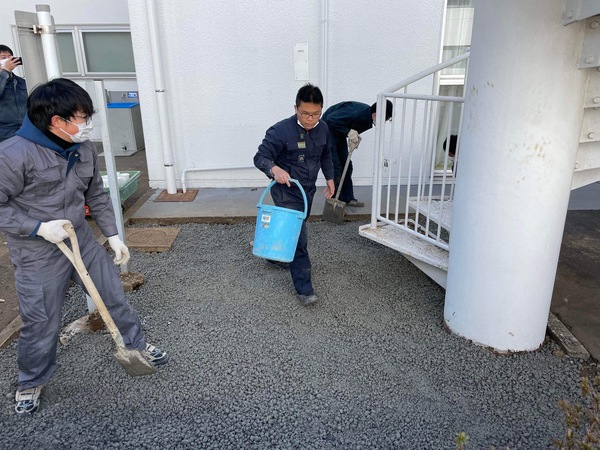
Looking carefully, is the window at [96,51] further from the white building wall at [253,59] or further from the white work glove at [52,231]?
the white work glove at [52,231]

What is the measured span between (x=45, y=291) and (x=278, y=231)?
54.5 inches

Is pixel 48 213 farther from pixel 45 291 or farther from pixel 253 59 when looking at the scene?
pixel 253 59

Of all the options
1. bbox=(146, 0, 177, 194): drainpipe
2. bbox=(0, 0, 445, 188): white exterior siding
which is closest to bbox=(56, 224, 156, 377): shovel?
bbox=(146, 0, 177, 194): drainpipe

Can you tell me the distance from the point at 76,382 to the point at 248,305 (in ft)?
4.09

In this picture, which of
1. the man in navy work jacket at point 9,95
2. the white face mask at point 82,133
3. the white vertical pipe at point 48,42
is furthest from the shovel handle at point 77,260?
the man in navy work jacket at point 9,95

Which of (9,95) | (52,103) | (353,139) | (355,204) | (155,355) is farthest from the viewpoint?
(355,204)

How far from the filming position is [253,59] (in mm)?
5652

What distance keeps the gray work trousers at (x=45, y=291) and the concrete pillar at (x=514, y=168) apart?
206 cm

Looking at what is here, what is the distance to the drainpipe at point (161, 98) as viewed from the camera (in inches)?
208

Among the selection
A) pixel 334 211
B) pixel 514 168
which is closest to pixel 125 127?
pixel 334 211

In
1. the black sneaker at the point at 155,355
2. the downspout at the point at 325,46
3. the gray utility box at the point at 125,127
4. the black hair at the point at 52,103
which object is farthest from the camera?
the gray utility box at the point at 125,127

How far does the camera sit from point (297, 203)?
11.4ft

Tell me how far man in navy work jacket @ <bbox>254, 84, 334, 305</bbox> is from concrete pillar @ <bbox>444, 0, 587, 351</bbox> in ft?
3.44

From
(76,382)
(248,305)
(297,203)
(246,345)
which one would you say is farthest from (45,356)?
(297,203)
